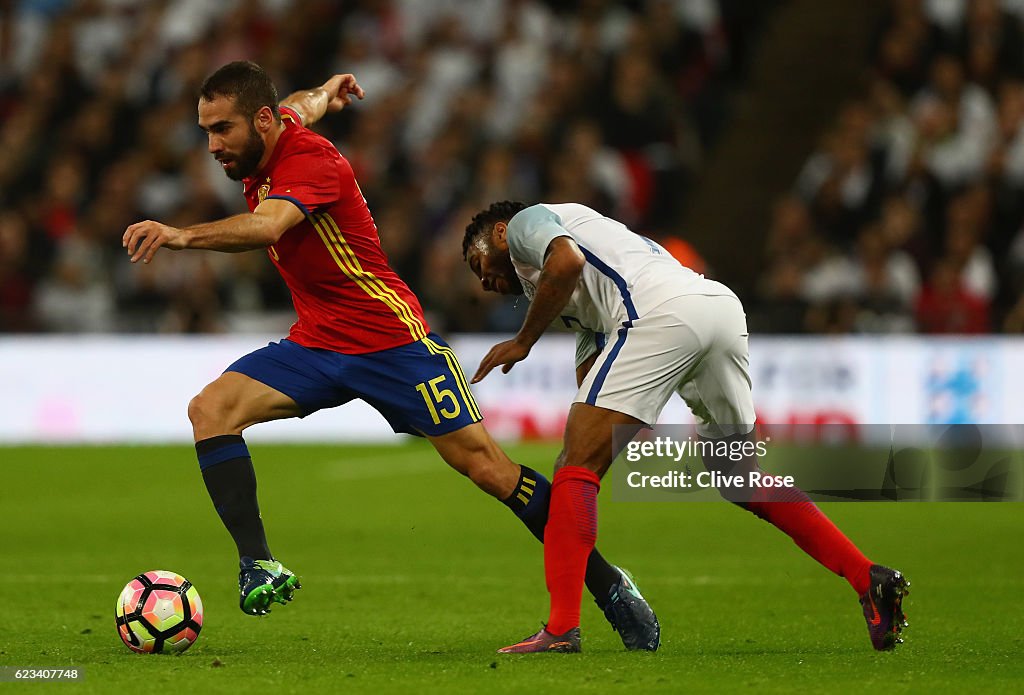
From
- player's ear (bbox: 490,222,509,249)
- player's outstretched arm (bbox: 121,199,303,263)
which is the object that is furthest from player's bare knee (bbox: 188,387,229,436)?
player's ear (bbox: 490,222,509,249)

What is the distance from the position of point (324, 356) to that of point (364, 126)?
11.5 metres

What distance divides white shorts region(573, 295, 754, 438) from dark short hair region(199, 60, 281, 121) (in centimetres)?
161

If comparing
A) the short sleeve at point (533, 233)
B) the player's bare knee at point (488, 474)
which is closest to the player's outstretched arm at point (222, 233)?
the short sleeve at point (533, 233)

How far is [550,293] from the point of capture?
19.2 feet

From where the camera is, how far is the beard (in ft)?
20.9

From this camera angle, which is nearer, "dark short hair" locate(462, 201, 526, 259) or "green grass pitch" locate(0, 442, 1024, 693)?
"green grass pitch" locate(0, 442, 1024, 693)

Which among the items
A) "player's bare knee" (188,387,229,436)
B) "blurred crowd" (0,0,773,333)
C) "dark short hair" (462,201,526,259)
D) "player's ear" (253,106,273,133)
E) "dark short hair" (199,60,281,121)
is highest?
"blurred crowd" (0,0,773,333)

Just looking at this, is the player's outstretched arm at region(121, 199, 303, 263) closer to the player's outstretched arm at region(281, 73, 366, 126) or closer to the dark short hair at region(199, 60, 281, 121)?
the dark short hair at region(199, 60, 281, 121)

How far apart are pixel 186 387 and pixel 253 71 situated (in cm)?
1027

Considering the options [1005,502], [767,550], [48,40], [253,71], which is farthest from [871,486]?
[48,40]

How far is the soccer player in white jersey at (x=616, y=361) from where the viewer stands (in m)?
5.94

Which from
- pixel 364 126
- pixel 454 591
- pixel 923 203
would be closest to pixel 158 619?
pixel 454 591

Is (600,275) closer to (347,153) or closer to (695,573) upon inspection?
(695,573)

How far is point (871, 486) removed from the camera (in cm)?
1322
